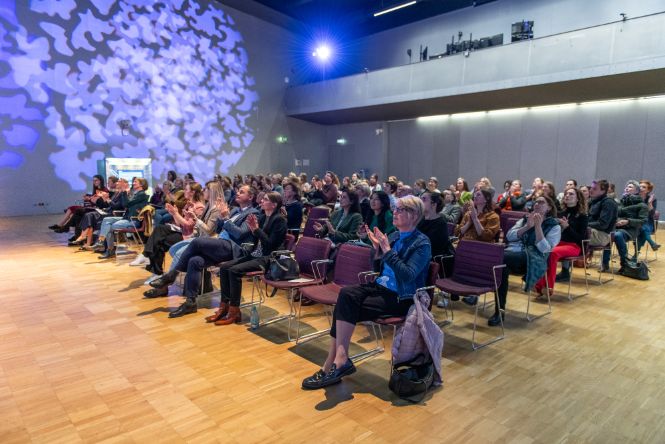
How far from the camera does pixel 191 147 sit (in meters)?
13.8

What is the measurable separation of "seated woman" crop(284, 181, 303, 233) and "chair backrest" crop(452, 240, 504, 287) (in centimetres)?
261

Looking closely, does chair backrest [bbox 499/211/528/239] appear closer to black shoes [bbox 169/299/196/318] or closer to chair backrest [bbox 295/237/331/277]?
chair backrest [bbox 295/237/331/277]

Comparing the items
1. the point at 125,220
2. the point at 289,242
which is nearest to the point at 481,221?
the point at 289,242

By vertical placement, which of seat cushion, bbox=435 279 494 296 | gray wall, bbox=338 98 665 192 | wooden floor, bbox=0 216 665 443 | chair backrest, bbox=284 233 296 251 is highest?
gray wall, bbox=338 98 665 192

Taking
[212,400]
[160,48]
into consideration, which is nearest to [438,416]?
[212,400]

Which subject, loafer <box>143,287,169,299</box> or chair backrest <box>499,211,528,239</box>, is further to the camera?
chair backrest <box>499,211,528,239</box>

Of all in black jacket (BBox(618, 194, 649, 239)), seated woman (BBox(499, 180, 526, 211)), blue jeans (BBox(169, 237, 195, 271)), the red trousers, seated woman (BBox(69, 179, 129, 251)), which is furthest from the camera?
seated woman (BBox(499, 180, 526, 211))

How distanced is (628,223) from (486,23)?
9.82m

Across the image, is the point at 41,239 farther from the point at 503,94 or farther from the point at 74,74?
the point at 503,94

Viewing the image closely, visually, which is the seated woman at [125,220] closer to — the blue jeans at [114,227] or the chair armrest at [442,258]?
the blue jeans at [114,227]

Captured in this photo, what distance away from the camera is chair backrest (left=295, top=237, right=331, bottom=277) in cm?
383

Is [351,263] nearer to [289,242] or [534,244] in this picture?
[289,242]

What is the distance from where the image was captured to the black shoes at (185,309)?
416 centimetres

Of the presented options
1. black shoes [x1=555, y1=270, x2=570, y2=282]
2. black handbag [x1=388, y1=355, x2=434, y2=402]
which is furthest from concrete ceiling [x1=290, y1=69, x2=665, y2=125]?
black handbag [x1=388, y1=355, x2=434, y2=402]
